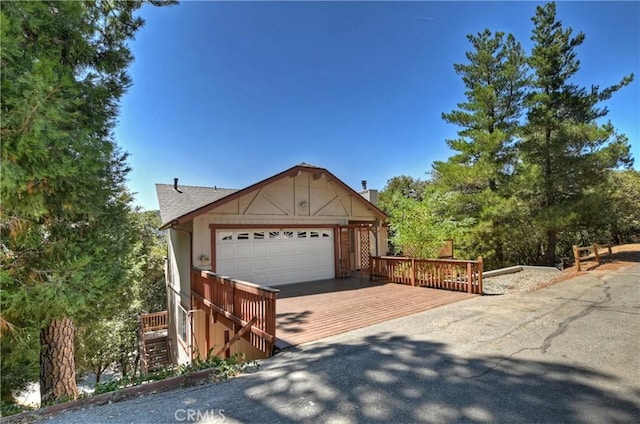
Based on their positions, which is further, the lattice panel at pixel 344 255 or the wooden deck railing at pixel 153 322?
the wooden deck railing at pixel 153 322

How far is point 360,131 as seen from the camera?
16.8 meters

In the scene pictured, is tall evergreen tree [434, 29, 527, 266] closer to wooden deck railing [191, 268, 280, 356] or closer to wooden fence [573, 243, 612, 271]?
wooden fence [573, 243, 612, 271]

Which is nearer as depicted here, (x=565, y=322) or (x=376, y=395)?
(x=376, y=395)

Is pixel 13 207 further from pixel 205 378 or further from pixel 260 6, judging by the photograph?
pixel 260 6

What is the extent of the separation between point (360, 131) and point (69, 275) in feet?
49.6

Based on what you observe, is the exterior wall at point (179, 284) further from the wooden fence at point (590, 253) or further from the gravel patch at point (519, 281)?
the wooden fence at point (590, 253)

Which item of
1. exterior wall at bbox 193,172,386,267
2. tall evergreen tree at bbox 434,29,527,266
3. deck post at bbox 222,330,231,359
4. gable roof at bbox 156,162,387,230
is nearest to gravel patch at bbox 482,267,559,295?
tall evergreen tree at bbox 434,29,527,266

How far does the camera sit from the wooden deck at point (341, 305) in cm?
570

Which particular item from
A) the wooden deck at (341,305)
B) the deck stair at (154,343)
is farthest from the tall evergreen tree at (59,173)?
the deck stair at (154,343)

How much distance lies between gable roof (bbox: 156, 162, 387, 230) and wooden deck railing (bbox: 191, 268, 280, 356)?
5.75 feet

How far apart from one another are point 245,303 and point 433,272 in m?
5.69

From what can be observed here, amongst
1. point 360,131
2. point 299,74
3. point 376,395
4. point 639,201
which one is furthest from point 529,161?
point 376,395

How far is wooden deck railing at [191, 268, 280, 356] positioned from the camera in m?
5.00

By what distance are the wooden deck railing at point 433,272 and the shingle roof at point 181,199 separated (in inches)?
230
